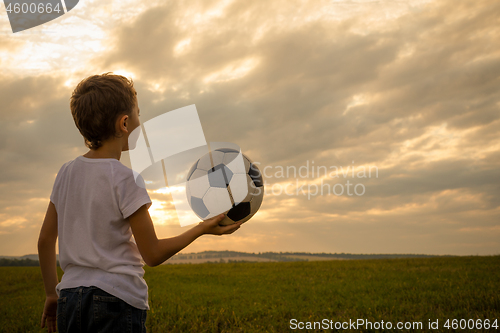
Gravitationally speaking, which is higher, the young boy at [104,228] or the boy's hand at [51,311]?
the young boy at [104,228]

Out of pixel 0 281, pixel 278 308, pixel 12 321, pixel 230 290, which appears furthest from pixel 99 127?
pixel 0 281

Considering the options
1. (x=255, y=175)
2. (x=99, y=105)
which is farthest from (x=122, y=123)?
(x=255, y=175)

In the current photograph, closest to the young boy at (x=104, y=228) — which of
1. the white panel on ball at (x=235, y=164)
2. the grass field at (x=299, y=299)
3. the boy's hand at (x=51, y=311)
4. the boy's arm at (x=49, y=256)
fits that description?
the boy's arm at (x=49, y=256)

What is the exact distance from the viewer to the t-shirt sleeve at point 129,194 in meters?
1.93

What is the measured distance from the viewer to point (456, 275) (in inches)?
415

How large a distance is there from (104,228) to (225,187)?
1.09 metres

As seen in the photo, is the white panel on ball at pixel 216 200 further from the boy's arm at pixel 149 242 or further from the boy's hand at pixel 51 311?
the boy's hand at pixel 51 311

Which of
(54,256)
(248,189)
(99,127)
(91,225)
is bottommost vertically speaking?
(54,256)

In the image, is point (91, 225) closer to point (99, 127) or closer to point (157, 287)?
point (99, 127)

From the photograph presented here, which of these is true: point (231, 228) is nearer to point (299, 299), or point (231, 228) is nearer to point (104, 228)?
point (104, 228)

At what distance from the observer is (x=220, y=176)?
2893mm

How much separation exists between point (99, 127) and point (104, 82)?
11.0 inches

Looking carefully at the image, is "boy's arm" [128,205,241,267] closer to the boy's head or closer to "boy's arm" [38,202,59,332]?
the boy's head

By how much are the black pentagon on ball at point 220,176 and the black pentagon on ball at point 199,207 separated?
0.18m
